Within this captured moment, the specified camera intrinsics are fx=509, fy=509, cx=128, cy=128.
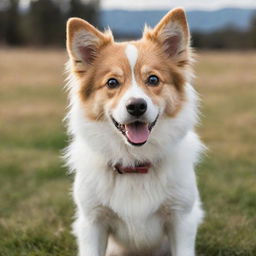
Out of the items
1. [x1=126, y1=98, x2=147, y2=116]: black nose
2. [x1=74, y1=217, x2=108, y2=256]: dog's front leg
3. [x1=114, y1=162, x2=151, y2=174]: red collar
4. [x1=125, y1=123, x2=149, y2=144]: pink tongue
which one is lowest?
[x1=74, y1=217, x2=108, y2=256]: dog's front leg

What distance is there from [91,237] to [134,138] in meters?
0.80

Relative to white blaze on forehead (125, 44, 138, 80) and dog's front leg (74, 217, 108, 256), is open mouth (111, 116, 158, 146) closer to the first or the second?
white blaze on forehead (125, 44, 138, 80)

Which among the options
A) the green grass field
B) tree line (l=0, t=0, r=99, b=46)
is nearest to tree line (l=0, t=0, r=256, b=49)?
tree line (l=0, t=0, r=99, b=46)

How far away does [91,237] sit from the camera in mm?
3643

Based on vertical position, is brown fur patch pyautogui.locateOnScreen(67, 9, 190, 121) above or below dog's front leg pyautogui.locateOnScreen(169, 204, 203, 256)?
above

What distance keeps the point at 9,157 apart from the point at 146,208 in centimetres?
480

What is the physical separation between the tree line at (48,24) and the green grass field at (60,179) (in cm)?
3968

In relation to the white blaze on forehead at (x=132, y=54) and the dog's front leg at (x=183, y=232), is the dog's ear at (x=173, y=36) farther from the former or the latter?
the dog's front leg at (x=183, y=232)

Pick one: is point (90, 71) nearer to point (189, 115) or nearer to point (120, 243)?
point (189, 115)

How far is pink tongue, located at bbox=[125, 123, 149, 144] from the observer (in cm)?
344

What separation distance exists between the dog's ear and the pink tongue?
639mm

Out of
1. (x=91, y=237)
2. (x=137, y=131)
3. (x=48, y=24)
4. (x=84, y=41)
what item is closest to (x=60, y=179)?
(x=91, y=237)

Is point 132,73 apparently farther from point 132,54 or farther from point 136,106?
point 136,106

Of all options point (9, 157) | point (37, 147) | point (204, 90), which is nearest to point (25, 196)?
point (9, 157)
